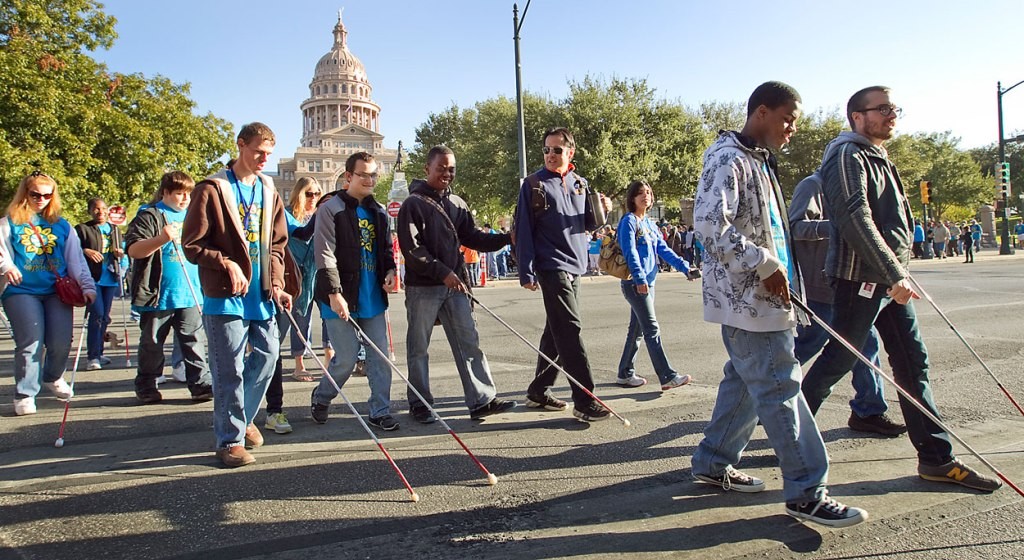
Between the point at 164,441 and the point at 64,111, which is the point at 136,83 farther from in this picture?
the point at 164,441

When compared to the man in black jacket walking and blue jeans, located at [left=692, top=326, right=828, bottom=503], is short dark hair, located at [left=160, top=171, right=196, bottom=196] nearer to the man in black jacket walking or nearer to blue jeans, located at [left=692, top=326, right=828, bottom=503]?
the man in black jacket walking

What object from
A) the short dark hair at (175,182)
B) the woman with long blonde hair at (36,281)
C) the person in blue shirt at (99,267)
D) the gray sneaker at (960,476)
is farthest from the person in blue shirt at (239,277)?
the person in blue shirt at (99,267)

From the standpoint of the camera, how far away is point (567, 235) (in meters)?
4.95

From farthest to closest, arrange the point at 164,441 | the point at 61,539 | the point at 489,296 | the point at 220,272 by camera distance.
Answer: the point at 489,296, the point at 164,441, the point at 220,272, the point at 61,539

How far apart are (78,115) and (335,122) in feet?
427

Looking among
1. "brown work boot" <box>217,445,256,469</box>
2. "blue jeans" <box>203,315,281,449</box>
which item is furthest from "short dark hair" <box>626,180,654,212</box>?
"brown work boot" <box>217,445,256,469</box>

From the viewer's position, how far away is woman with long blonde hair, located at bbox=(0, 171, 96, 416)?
5617mm

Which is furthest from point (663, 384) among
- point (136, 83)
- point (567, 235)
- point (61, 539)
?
point (136, 83)

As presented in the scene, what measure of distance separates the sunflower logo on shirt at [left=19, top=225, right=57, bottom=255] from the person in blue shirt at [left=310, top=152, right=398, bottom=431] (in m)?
2.59

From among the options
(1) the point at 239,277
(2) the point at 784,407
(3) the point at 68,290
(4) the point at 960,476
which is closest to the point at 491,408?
(1) the point at 239,277

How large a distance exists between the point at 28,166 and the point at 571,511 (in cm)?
2021

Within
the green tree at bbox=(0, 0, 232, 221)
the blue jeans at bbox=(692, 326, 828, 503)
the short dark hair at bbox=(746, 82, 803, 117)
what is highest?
the green tree at bbox=(0, 0, 232, 221)

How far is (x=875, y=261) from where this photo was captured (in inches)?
132

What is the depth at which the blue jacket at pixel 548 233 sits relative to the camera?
4930 millimetres
